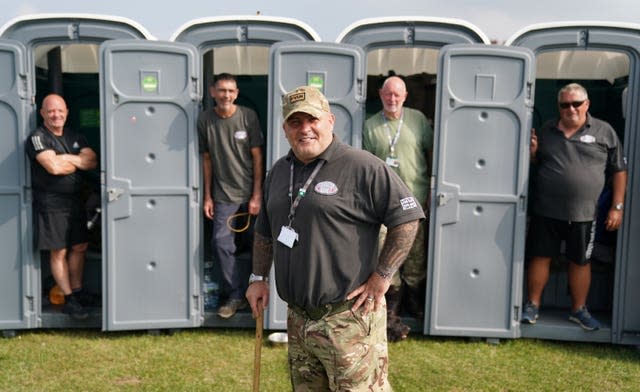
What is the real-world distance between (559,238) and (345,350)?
273 cm

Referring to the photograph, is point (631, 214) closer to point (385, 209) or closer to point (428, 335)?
point (428, 335)

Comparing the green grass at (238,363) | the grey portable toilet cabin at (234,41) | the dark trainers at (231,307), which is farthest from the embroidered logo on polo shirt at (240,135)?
the green grass at (238,363)

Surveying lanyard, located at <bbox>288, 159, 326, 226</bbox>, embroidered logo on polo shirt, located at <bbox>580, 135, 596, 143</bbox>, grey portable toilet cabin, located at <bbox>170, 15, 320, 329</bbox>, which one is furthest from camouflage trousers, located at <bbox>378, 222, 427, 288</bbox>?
lanyard, located at <bbox>288, 159, 326, 226</bbox>

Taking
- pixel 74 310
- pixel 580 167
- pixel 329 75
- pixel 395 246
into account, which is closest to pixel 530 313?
pixel 580 167

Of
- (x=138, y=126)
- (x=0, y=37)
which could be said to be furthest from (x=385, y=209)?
(x=0, y=37)

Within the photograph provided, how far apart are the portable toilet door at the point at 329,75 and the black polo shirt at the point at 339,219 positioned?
197 centimetres

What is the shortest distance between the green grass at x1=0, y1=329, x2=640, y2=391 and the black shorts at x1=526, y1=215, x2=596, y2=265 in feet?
2.38

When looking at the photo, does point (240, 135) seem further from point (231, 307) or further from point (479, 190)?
point (479, 190)

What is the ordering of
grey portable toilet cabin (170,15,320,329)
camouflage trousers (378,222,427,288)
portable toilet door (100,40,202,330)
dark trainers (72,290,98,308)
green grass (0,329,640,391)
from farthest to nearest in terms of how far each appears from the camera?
1. dark trainers (72,290,98,308)
2. camouflage trousers (378,222,427,288)
3. grey portable toilet cabin (170,15,320,329)
4. portable toilet door (100,40,202,330)
5. green grass (0,329,640,391)

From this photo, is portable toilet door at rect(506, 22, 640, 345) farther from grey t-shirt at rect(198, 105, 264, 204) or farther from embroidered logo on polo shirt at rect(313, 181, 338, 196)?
embroidered logo on polo shirt at rect(313, 181, 338, 196)

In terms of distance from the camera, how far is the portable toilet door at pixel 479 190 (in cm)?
426

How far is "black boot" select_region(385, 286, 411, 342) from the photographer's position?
4457 millimetres

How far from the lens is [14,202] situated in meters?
4.47

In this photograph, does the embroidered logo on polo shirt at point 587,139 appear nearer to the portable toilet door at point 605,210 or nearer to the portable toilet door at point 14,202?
the portable toilet door at point 605,210
